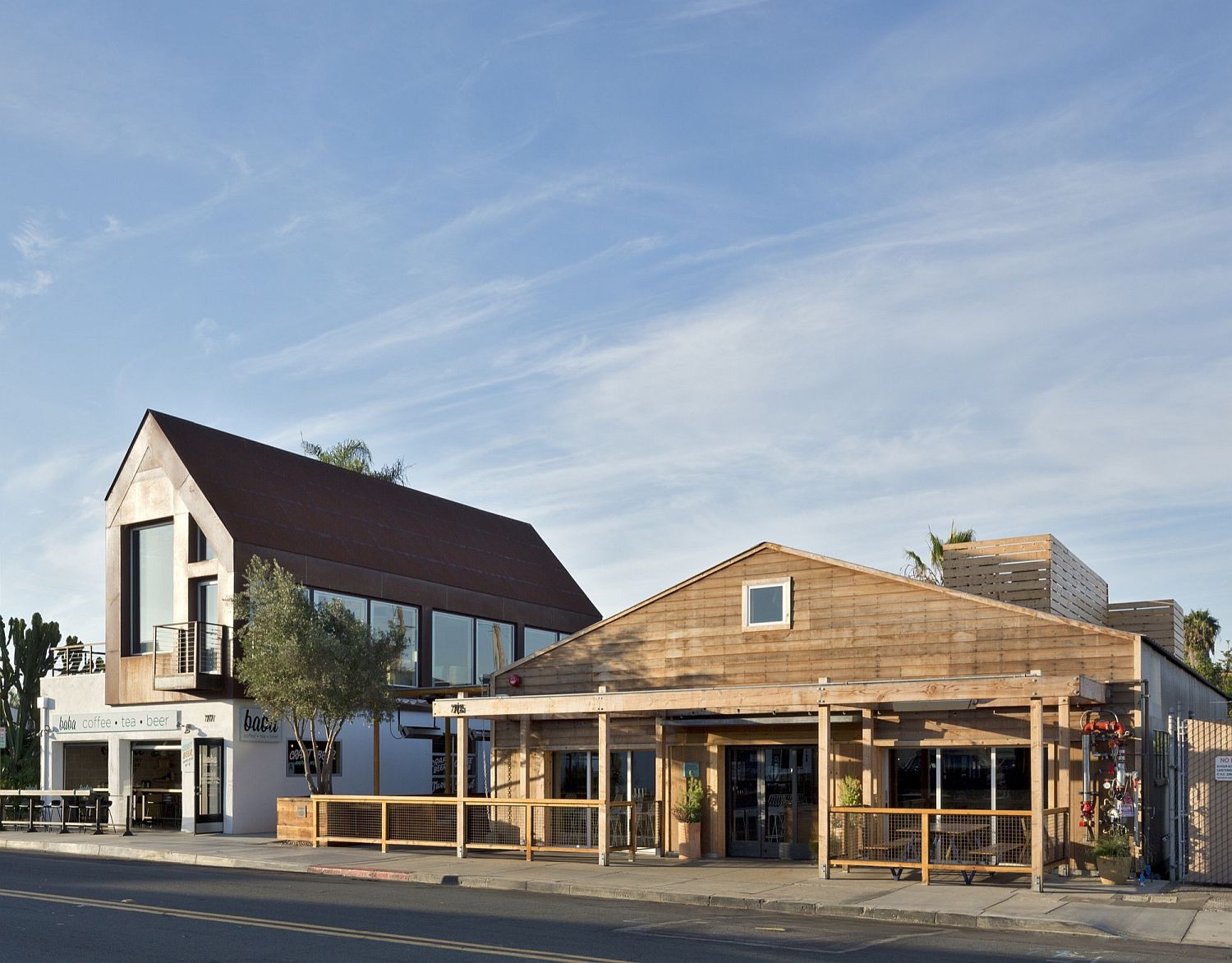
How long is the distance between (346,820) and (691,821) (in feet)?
23.8

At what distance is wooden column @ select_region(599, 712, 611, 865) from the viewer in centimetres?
2248

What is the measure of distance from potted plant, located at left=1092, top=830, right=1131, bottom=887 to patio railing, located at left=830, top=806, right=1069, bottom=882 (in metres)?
0.75

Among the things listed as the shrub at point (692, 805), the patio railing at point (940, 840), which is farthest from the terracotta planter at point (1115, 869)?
the shrub at point (692, 805)

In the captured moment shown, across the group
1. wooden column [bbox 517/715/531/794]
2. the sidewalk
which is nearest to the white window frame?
the sidewalk

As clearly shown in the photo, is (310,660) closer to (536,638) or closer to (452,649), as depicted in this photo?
(452,649)

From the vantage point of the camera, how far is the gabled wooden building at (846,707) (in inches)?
817

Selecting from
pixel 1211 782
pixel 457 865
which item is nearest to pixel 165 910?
pixel 457 865

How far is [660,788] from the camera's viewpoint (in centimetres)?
2484

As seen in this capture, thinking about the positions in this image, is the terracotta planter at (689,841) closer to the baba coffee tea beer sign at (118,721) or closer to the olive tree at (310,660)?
the olive tree at (310,660)

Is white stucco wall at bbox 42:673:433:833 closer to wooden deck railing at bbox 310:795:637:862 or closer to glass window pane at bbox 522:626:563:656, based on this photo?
wooden deck railing at bbox 310:795:637:862

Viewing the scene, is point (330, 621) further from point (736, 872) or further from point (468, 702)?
point (736, 872)

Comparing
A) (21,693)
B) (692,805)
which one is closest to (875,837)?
(692,805)

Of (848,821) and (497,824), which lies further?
(497,824)

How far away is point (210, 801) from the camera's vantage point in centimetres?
3089
